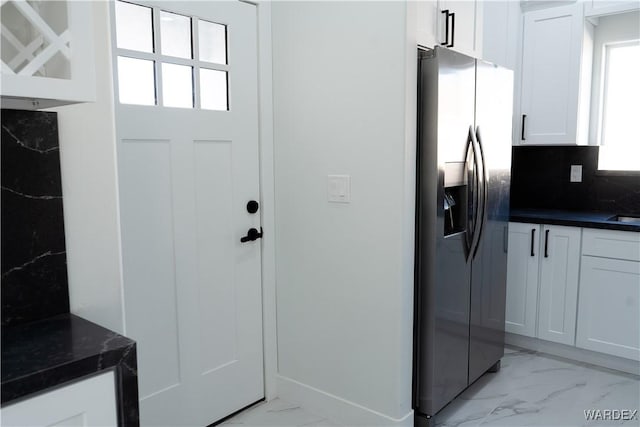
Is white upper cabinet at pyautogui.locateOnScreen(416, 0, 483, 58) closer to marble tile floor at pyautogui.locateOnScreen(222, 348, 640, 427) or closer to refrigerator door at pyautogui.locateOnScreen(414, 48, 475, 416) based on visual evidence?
refrigerator door at pyautogui.locateOnScreen(414, 48, 475, 416)

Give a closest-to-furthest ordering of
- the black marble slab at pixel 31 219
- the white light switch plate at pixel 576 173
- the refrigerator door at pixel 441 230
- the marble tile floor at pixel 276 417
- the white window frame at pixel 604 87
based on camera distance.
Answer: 1. the black marble slab at pixel 31 219
2. the refrigerator door at pixel 441 230
3. the marble tile floor at pixel 276 417
4. the white window frame at pixel 604 87
5. the white light switch plate at pixel 576 173

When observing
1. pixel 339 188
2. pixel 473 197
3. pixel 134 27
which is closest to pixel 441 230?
pixel 473 197

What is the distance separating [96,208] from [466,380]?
2.00 metres

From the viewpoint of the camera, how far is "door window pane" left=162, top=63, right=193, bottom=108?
2141mm

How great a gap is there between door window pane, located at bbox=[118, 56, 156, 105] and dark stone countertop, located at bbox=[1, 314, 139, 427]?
95 cm

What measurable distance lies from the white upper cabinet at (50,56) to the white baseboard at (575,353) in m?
3.03

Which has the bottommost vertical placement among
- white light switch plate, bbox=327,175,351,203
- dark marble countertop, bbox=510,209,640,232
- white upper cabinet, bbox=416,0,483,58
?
dark marble countertop, bbox=510,209,640,232

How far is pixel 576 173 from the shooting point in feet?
11.7

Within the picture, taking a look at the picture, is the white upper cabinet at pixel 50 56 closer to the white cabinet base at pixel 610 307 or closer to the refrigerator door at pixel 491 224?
the refrigerator door at pixel 491 224

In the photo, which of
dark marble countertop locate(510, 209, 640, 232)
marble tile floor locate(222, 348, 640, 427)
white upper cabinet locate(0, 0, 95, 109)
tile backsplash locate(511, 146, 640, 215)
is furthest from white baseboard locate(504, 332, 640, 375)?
white upper cabinet locate(0, 0, 95, 109)

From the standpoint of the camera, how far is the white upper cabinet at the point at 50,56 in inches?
47.1

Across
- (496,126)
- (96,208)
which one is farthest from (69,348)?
(496,126)

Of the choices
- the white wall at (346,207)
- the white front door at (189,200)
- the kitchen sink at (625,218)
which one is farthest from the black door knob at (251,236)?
the kitchen sink at (625,218)

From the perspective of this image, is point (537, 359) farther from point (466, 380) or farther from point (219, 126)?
point (219, 126)
